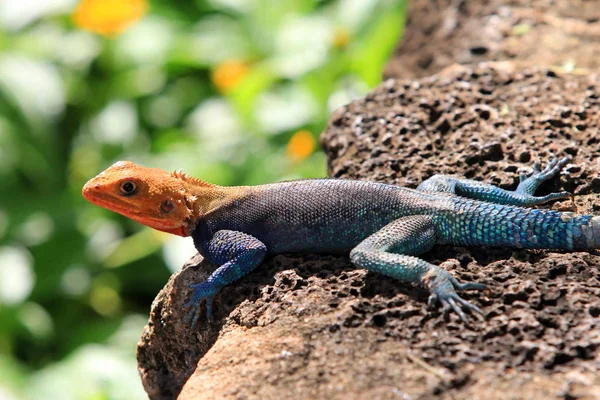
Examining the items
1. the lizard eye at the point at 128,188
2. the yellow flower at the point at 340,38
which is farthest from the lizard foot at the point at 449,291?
the yellow flower at the point at 340,38

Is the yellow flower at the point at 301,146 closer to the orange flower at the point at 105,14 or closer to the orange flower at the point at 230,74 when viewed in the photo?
the orange flower at the point at 230,74

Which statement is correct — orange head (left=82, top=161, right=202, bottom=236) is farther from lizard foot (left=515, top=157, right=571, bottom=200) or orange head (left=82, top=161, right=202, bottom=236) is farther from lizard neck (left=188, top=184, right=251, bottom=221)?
lizard foot (left=515, top=157, right=571, bottom=200)

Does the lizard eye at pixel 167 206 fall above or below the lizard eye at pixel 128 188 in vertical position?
below

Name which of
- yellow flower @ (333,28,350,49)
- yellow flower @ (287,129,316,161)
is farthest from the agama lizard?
yellow flower @ (333,28,350,49)

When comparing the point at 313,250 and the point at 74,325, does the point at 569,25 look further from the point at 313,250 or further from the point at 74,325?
the point at 74,325

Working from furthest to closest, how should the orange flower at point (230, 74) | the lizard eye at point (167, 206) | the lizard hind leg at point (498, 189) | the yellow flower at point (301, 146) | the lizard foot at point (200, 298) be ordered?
the orange flower at point (230, 74), the yellow flower at point (301, 146), the lizard eye at point (167, 206), the lizard hind leg at point (498, 189), the lizard foot at point (200, 298)

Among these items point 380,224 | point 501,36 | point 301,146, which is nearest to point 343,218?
point 380,224

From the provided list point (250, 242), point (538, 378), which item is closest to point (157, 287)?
point (250, 242)

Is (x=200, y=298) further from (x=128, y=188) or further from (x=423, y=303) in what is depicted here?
(x=423, y=303)
